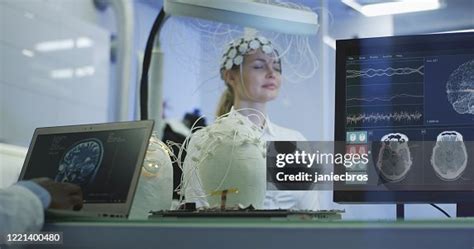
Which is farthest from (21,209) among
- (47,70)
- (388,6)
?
(47,70)

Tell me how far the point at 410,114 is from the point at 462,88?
8 centimetres

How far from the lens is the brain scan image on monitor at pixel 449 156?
831 millimetres


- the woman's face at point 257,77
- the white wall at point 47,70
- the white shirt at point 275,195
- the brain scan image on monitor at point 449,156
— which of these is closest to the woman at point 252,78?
the woman's face at point 257,77

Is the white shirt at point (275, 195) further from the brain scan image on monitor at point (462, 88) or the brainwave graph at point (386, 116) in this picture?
the brain scan image on monitor at point (462, 88)

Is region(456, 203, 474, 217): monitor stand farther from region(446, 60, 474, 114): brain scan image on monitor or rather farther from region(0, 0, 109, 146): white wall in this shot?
region(0, 0, 109, 146): white wall

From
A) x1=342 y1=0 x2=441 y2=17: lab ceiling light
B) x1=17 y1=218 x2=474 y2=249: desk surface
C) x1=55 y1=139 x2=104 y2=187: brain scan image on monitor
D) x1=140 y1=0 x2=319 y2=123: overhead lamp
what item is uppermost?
x1=342 y1=0 x2=441 y2=17: lab ceiling light

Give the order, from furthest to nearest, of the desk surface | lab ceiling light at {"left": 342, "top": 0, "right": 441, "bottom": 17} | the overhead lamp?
1. lab ceiling light at {"left": 342, "top": 0, "right": 441, "bottom": 17}
2. the overhead lamp
3. the desk surface

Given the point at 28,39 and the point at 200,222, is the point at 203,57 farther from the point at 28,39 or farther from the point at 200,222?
the point at 200,222

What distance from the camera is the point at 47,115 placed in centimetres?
143

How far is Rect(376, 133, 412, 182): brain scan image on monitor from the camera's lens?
2.77ft

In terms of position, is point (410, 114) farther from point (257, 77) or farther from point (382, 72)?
A: point (257, 77)

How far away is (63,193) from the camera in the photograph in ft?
2.34

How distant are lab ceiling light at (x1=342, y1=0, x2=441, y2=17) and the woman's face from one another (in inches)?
10.6

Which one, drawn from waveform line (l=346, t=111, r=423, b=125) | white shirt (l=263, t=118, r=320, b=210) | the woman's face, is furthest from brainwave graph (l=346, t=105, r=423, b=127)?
the woman's face
